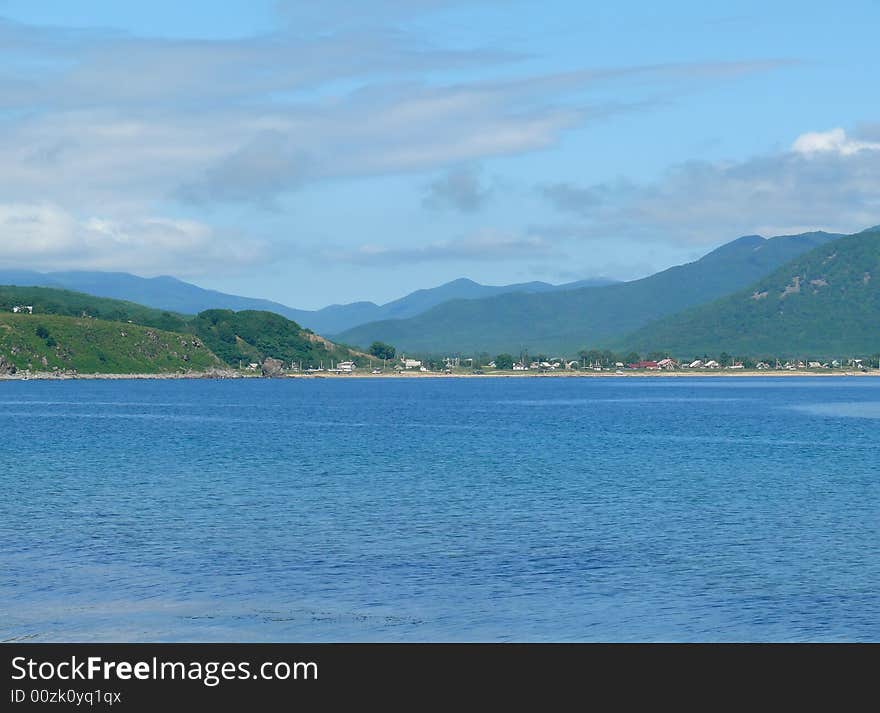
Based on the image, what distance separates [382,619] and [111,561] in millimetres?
14884

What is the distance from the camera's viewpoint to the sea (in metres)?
36.1

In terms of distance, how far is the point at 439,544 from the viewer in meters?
50.3

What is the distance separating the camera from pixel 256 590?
40688 millimetres

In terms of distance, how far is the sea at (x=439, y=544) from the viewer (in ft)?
118
